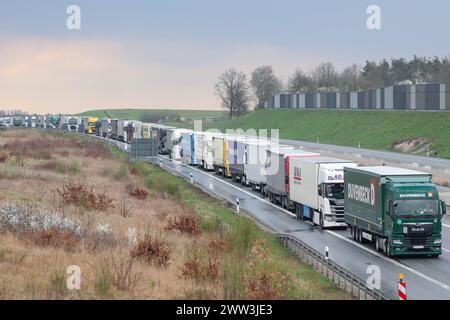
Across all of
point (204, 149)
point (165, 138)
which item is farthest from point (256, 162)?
point (165, 138)

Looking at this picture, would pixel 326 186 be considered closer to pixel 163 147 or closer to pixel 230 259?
pixel 230 259

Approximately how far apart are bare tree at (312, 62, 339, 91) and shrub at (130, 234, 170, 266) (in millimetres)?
164230

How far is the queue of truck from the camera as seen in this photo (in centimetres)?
3394

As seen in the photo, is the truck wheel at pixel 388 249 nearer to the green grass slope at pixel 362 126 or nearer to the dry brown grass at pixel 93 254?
the dry brown grass at pixel 93 254

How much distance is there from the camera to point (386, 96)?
399ft

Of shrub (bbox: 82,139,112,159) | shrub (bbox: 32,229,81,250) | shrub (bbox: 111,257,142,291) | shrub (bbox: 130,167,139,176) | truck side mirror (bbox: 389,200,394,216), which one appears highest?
truck side mirror (bbox: 389,200,394,216)

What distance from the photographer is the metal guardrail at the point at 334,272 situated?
24.7m

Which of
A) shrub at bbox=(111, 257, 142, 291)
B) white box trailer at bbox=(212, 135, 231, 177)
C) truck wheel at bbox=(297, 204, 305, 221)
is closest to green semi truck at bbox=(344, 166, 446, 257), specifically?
truck wheel at bbox=(297, 204, 305, 221)

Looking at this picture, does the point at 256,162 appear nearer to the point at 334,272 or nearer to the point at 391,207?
the point at 391,207

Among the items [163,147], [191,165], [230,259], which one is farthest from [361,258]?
[163,147]

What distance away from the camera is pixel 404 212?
1330 inches

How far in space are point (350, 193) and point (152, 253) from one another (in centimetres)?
1327

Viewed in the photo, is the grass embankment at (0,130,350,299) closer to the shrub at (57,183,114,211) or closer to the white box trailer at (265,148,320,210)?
the shrub at (57,183,114,211)

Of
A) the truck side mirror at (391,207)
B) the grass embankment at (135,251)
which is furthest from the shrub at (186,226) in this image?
the truck side mirror at (391,207)
